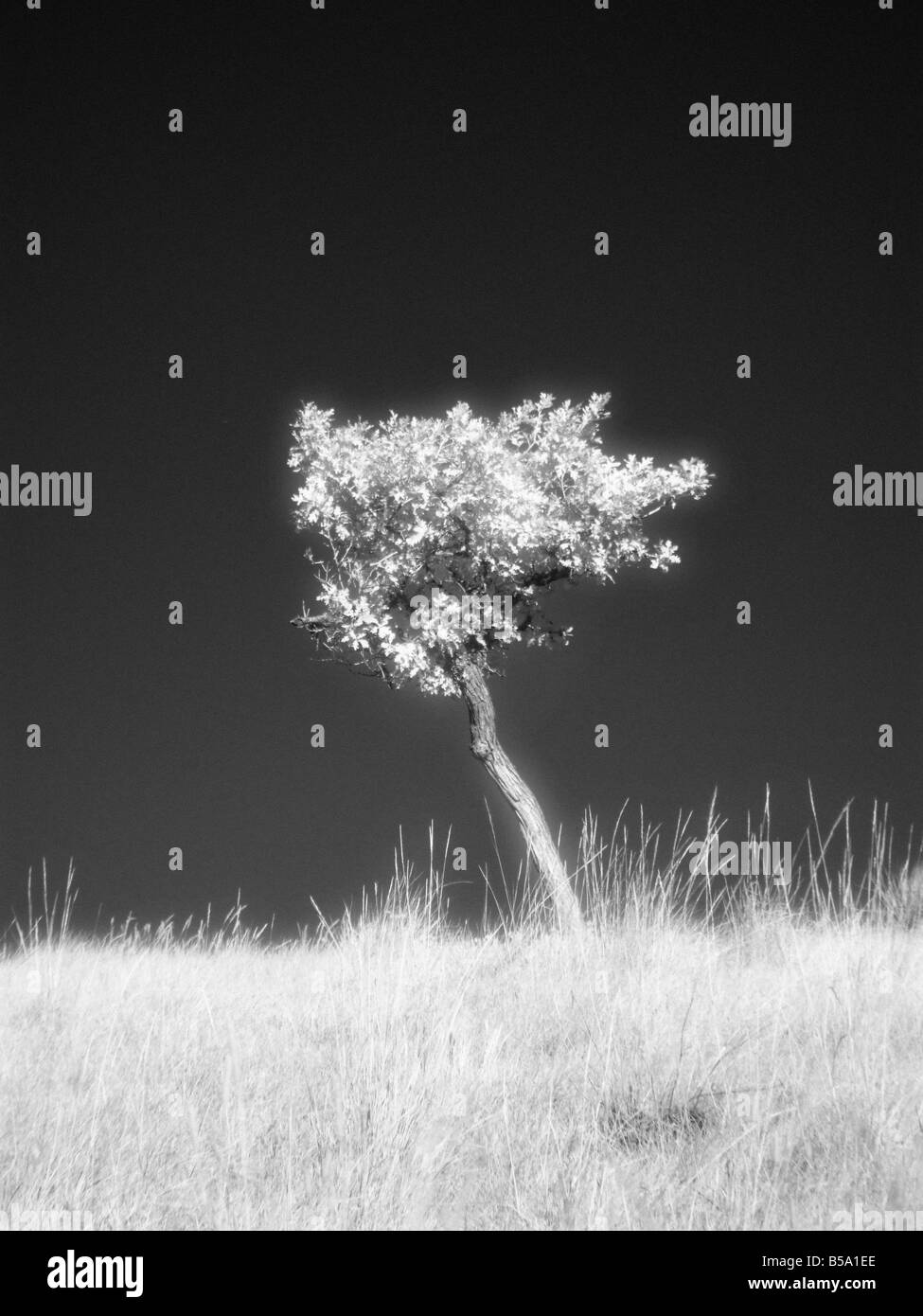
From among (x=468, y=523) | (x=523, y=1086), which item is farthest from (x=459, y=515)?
(x=523, y=1086)

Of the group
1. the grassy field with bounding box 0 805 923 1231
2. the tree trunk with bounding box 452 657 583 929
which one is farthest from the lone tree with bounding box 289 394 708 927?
the grassy field with bounding box 0 805 923 1231

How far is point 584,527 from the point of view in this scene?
1562 cm

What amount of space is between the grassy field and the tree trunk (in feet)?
22.3

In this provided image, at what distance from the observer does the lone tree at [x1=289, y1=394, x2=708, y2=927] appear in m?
15.0

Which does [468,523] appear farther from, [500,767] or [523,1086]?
[523,1086]

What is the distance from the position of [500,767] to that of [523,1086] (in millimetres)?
9917

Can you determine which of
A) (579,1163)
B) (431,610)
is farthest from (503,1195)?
(431,610)

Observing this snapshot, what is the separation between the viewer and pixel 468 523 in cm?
1551

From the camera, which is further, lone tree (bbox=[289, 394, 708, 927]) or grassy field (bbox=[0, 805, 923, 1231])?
lone tree (bbox=[289, 394, 708, 927])

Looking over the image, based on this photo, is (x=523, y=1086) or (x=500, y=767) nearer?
(x=523, y=1086)

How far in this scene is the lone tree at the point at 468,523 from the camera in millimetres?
15000

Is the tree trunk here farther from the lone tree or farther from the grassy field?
the grassy field

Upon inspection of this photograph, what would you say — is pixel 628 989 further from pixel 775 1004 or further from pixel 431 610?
pixel 431 610
